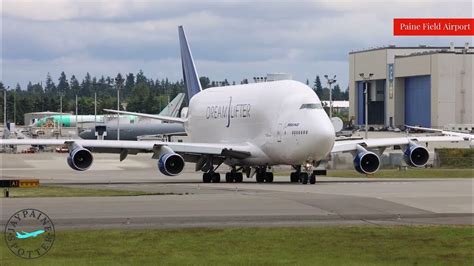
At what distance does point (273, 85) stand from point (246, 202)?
2026 centimetres

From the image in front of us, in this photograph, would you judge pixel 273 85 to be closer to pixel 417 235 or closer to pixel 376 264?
pixel 417 235

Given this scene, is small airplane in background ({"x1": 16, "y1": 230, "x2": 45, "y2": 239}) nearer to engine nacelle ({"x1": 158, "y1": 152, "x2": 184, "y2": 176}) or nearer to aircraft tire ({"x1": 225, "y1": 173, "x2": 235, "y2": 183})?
engine nacelle ({"x1": 158, "y1": 152, "x2": 184, "y2": 176})

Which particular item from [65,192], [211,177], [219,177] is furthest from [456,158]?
[65,192]

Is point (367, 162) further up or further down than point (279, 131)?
further down

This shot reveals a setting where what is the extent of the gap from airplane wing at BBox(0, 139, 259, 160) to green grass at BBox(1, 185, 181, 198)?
19.1 ft

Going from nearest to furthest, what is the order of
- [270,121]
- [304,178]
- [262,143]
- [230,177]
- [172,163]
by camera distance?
[304,178]
[172,163]
[270,121]
[262,143]
[230,177]

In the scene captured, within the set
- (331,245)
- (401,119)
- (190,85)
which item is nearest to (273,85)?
(190,85)

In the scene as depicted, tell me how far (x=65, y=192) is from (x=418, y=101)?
Result: 120183 mm

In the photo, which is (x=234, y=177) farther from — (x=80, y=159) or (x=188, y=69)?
(x=188, y=69)

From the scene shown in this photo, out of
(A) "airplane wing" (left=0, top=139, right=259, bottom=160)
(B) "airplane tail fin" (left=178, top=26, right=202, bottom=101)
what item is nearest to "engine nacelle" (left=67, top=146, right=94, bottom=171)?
(A) "airplane wing" (left=0, top=139, right=259, bottom=160)

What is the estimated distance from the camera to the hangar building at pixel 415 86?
489 ft

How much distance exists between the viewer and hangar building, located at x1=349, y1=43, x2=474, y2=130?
489ft

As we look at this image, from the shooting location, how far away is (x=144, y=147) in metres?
51.5

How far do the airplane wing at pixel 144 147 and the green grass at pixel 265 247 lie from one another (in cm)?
2642
